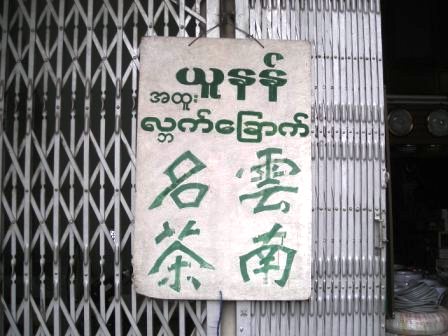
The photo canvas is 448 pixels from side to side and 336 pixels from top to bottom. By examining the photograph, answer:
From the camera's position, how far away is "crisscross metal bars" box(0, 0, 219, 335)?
3523 mm

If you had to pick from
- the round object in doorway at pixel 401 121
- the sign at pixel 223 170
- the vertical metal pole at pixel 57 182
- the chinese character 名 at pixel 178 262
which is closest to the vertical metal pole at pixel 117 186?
the sign at pixel 223 170

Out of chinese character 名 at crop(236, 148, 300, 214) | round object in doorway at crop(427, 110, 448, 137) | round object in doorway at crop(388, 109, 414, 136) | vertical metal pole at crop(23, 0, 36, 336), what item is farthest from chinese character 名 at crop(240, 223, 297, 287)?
round object in doorway at crop(427, 110, 448, 137)

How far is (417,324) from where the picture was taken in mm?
3613

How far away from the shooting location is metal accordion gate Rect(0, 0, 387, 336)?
3523 mm

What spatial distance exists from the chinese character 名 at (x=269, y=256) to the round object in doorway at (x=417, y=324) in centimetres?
99

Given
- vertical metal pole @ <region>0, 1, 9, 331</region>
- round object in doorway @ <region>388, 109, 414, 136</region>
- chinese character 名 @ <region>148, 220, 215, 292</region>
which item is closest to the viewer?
chinese character 名 @ <region>148, 220, 215, 292</region>

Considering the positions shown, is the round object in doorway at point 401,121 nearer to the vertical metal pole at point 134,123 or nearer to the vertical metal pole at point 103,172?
the vertical metal pole at point 134,123

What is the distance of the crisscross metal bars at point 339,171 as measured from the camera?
3525 mm

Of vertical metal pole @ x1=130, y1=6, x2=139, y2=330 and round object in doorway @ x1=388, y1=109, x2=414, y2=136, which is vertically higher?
round object in doorway @ x1=388, y1=109, x2=414, y2=136

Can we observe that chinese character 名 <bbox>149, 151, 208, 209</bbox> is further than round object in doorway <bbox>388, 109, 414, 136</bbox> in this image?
No

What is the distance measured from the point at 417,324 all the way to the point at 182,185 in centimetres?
213

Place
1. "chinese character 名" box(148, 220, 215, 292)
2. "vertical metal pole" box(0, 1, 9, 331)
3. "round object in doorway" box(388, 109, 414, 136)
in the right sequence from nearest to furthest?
"chinese character 名" box(148, 220, 215, 292) → "vertical metal pole" box(0, 1, 9, 331) → "round object in doorway" box(388, 109, 414, 136)

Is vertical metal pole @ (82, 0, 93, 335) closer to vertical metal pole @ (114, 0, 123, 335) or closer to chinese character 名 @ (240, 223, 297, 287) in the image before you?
vertical metal pole @ (114, 0, 123, 335)

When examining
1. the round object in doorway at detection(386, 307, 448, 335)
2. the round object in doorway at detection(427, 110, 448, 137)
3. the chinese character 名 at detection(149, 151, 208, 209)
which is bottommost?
the round object in doorway at detection(386, 307, 448, 335)
